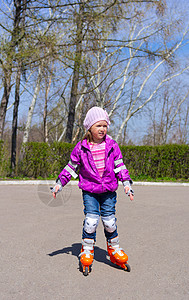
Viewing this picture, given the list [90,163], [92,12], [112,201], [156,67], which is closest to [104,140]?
[90,163]

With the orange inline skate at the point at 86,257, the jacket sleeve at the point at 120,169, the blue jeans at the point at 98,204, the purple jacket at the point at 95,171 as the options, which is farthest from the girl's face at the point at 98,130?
the orange inline skate at the point at 86,257

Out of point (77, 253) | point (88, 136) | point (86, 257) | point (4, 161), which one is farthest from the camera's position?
point (4, 161)

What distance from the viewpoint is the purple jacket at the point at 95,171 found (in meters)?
3.59

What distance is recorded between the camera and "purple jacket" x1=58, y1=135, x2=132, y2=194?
3.59 meters

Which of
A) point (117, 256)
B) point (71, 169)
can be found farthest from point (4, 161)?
point (117, 256)

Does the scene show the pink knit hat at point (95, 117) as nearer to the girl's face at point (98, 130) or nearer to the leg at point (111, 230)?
the girl's face at point (98, 130)

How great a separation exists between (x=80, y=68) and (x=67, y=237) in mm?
8198

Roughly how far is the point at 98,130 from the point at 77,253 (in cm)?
152

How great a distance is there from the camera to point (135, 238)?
4.90m

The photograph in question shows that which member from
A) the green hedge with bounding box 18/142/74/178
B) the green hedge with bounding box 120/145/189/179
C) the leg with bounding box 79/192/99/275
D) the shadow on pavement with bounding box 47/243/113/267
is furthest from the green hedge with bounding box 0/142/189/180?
the leg with bounding box 79/192/99/275

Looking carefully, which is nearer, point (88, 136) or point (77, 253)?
point (88, 136)

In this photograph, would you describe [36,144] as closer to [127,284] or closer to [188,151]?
[188,151]

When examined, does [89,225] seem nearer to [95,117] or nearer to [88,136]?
[88,136]

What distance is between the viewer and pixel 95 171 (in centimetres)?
362
